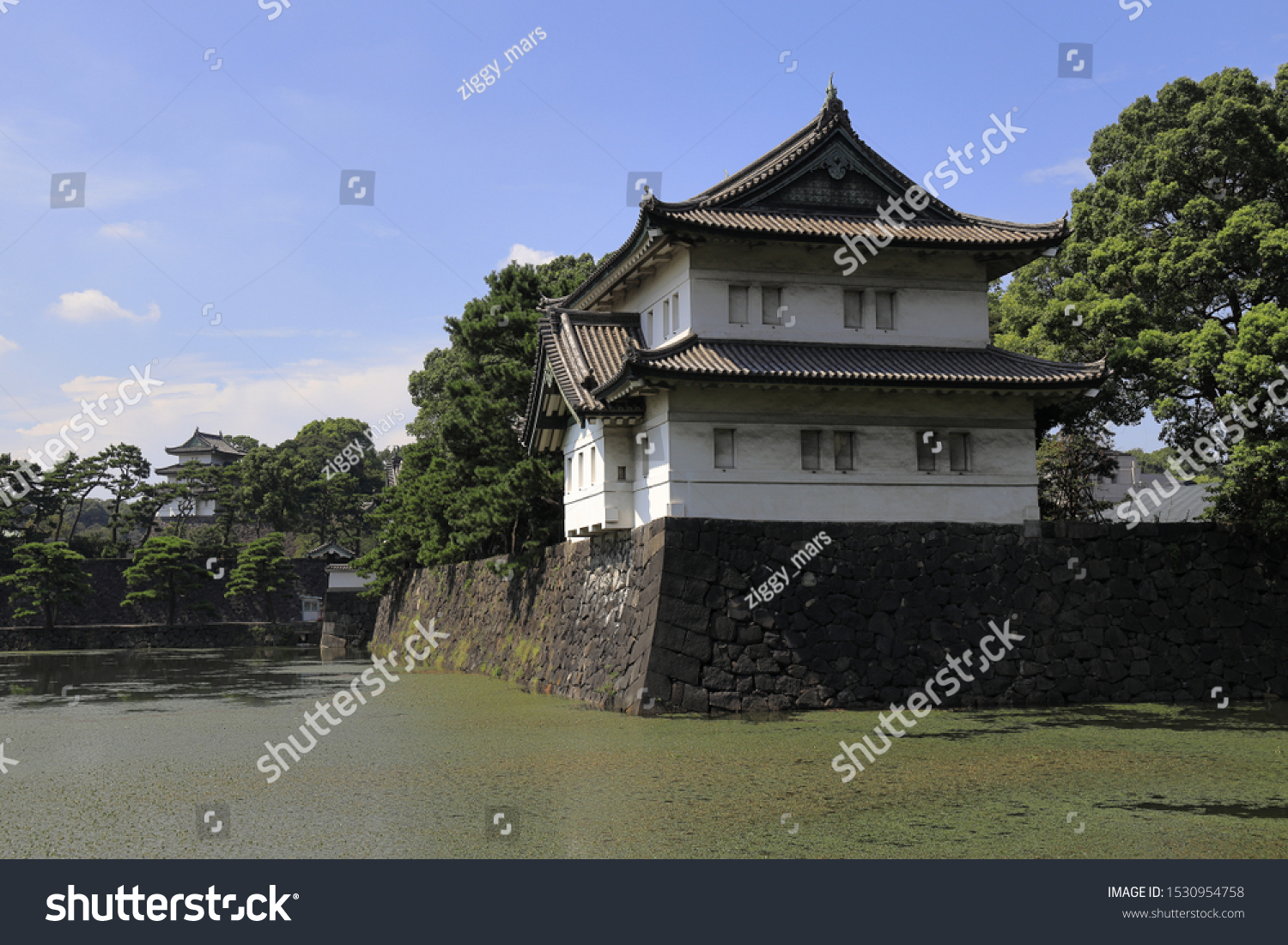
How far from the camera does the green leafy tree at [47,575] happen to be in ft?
149

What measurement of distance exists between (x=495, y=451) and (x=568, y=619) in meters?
6.62

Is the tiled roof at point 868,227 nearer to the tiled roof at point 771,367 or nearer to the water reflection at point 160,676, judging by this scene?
the tiled roof at point 771,367

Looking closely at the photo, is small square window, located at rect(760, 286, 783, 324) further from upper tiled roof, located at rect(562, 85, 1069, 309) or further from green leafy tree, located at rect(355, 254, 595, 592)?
green leafy tree, located at rect(355, 254, 595, 592)

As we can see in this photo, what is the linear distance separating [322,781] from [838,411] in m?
10.2

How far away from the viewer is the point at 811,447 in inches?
672

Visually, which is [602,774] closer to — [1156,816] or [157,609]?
[1156,816]

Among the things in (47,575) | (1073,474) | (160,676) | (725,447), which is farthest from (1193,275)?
(47,575)

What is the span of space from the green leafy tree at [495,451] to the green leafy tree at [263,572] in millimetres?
20271

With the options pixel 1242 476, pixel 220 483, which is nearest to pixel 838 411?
Answer: pixel 1242 476

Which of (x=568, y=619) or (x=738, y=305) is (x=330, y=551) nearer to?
(x=568, y=619)

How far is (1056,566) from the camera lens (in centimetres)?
1738

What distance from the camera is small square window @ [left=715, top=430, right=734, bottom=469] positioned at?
54.5 feet

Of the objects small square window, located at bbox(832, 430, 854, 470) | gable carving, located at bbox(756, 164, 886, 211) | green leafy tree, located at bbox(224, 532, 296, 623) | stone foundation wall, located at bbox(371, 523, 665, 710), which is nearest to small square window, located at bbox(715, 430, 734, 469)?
stone foundation wall, located at bbox(371, 523, 665, 710)

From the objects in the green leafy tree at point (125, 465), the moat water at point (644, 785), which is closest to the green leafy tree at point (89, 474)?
the green leafy tree at point (125, 465)
